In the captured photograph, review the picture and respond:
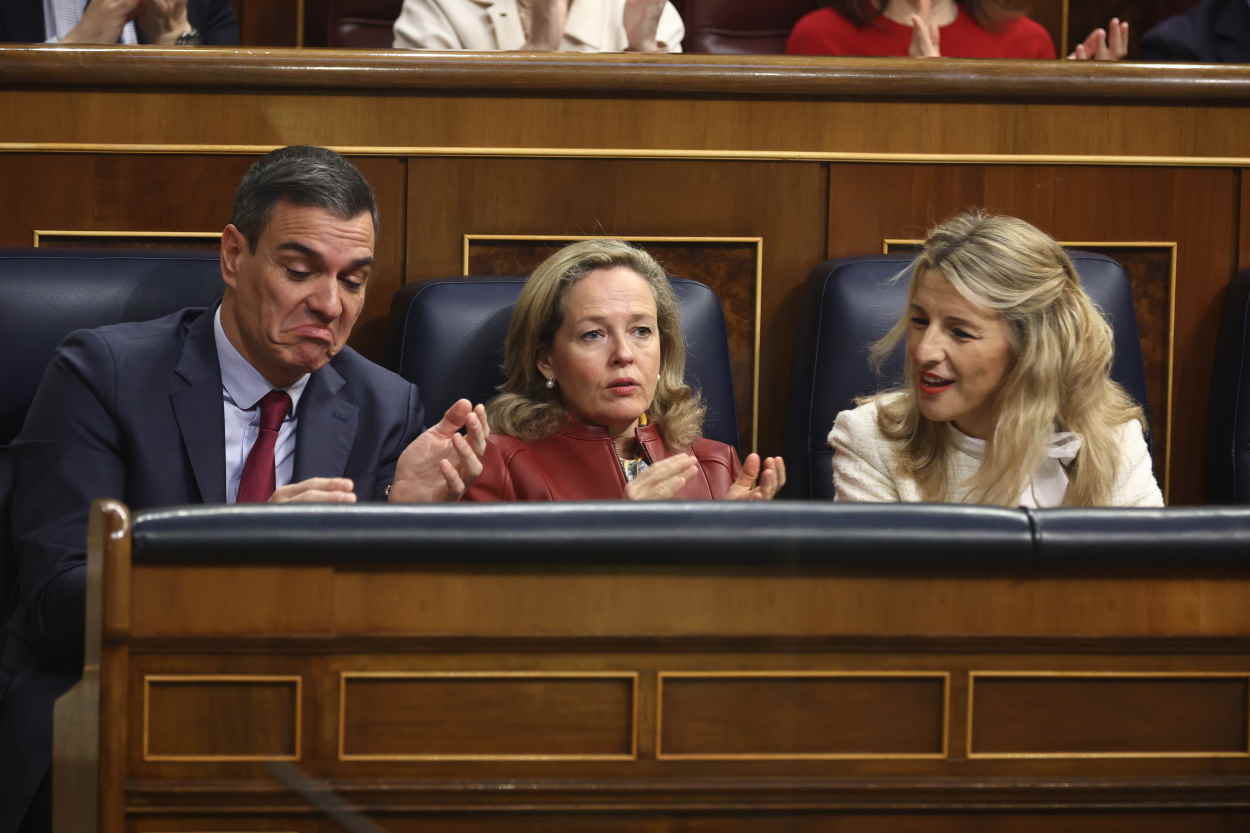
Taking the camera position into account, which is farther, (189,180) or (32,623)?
(189,180)

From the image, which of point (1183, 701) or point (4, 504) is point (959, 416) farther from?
point (4, 504)

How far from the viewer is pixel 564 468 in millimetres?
1236

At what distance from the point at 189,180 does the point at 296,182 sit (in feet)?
0.94

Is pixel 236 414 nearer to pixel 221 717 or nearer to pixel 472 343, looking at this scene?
pixel 472 343

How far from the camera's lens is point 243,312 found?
1.15 meters

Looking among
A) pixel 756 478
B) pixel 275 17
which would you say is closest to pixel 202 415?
pixel 756 478

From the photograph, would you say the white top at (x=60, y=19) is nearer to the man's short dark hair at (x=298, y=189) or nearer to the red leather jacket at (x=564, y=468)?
the man's short dark hair at (x=298, y=189)

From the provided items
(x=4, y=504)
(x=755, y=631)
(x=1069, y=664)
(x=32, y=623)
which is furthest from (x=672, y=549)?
(x=4, y=504)

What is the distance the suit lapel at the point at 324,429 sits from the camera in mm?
1143

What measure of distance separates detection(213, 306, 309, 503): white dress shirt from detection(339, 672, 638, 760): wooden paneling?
49 cm

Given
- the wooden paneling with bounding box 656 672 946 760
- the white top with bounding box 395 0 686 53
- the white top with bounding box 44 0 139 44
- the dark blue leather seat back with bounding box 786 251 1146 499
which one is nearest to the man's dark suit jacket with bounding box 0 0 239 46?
the white top with bounding box 44 0 139 44

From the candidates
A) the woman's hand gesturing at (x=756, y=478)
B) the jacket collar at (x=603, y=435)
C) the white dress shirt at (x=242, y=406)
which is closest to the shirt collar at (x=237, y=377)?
the white dress shirt at (x=242, y=406)

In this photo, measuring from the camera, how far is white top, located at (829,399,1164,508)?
3.97 ft

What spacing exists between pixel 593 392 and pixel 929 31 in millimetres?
714
